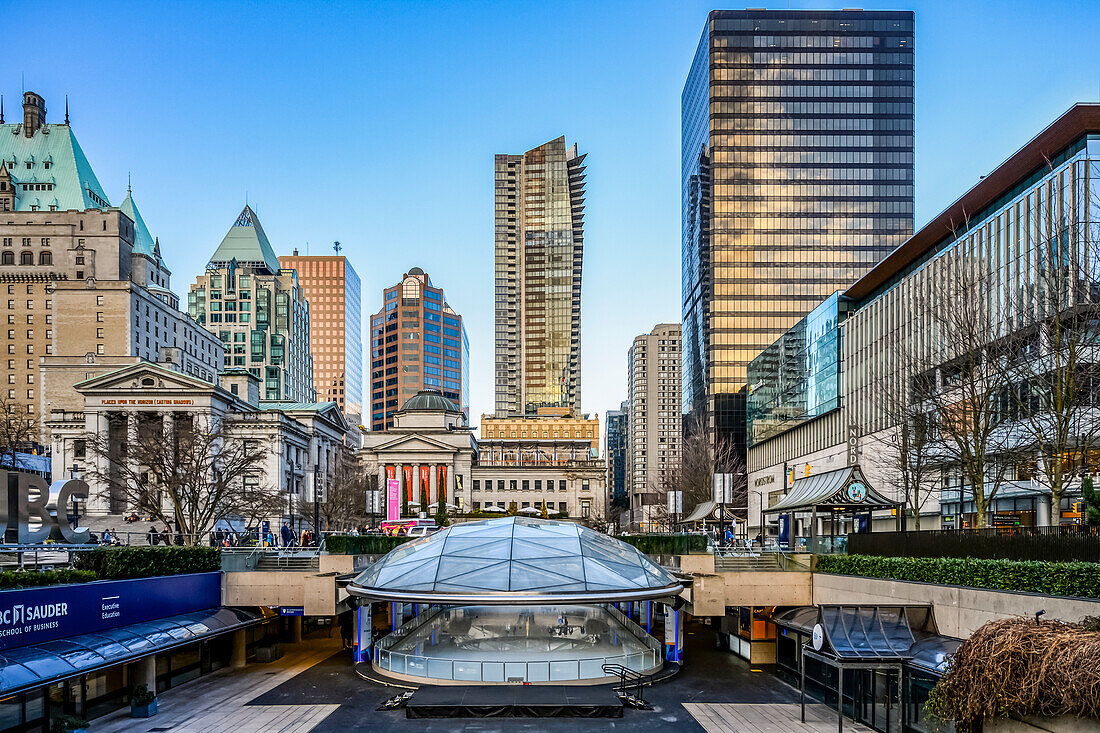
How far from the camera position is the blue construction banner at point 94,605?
885 inches

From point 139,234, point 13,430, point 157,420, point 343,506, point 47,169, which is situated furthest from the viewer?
point 139,234

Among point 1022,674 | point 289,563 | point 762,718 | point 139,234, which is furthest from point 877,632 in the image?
point 139,234

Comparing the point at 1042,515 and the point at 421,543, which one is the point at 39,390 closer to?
the point at 421,543

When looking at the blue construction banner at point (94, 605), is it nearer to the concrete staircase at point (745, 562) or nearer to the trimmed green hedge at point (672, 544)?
the trimmed green hedge at point (672, 544)

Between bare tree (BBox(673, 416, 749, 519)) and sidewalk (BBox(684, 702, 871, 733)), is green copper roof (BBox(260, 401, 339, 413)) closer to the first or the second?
bare tree (BBox(673, 416, 749, 519))

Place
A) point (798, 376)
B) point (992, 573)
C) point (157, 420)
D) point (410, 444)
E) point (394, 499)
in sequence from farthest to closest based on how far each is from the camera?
point (410, 444) → point (157, 420) → point (798, 376) → point (394, 499) → point (992, 573)

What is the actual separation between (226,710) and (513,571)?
1035 centimetres

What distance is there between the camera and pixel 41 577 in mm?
25219

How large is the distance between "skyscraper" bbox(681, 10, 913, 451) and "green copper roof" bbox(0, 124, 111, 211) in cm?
9986

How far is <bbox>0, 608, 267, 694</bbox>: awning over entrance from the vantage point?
68.7ft

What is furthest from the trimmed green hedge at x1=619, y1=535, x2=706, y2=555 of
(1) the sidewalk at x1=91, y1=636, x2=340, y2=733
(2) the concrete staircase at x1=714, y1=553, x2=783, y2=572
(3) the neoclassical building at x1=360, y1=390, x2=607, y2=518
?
(3) the neoclassical building at x1=360, y1=390, x2=607, y2=518

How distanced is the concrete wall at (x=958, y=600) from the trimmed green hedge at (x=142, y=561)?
25.4 metres

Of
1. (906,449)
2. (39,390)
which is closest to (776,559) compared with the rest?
(906,449)

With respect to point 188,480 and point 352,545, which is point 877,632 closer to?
point 352,545
